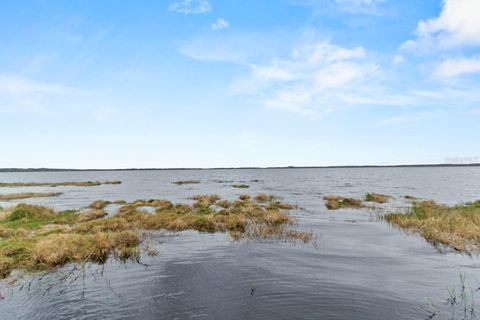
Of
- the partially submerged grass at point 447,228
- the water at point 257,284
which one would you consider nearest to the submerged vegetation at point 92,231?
the water at point 257,284

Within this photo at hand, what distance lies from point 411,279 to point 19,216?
30.7 meters

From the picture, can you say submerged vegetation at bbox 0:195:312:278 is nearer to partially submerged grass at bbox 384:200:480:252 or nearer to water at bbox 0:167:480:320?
water at bbox 0:167:480:320

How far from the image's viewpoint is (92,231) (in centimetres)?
2081

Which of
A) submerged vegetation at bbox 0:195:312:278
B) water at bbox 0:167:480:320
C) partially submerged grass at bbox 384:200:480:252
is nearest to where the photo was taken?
water at bbox 0:167:480:320

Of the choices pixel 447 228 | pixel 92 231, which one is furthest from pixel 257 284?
pixel 447 228

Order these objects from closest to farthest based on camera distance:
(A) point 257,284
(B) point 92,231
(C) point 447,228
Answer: (A) point 257,284, (B) point 92,231, (C) point 447,228

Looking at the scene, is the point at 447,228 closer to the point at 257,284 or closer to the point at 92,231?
the point at 257,284

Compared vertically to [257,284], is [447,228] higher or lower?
higher

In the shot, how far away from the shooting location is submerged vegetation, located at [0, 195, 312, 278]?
49.3 feet

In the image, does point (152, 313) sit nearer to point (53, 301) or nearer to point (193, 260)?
point (53, 301)

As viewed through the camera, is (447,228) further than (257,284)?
Yes

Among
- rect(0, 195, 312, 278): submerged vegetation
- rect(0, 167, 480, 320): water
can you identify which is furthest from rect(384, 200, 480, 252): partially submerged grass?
rect(0, 195, 312, 278): submerged vegetation

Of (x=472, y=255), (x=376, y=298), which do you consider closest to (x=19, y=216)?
→ (x=376, y=298)

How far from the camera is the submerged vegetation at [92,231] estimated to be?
15.0 meters
